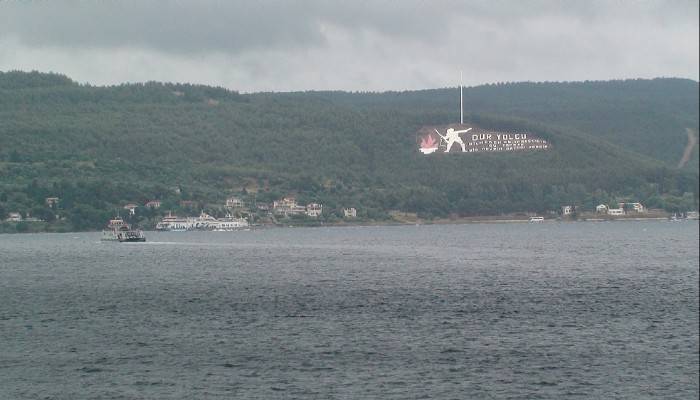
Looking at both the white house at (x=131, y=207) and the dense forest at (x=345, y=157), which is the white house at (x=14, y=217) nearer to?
the dense forest at (x=345, y=157)

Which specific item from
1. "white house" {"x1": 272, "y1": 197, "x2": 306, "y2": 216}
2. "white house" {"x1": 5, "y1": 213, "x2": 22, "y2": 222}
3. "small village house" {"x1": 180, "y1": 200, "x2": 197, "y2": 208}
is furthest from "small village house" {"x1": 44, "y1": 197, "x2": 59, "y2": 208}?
"white house" {"x1": 272, "y1": 197, "x2": 306, "y2": 216}

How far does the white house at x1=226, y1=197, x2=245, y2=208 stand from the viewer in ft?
429

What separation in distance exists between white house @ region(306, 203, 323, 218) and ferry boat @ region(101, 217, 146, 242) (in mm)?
27787

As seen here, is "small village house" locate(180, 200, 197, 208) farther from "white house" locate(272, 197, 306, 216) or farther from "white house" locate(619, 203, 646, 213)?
"white house" locate(619, 203, 646, 213)

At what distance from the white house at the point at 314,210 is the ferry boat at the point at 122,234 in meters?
27.8

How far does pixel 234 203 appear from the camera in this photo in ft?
430

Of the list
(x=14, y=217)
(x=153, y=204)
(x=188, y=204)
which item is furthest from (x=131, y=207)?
(x=14, y=217)

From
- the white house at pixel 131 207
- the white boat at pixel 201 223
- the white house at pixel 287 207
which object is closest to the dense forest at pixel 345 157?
the white house at pixel 131 207

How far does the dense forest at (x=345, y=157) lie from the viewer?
244 feet

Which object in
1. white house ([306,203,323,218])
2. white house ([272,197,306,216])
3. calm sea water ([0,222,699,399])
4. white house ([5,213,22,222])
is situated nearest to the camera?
calm sea water ([0,222,699,399])

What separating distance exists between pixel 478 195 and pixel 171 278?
230 feet

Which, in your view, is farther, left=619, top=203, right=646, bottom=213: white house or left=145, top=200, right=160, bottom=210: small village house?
left=619, top=203, right=646, bottom=213: white house

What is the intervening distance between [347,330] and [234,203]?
82.6 meters

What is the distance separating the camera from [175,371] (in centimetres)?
3969
